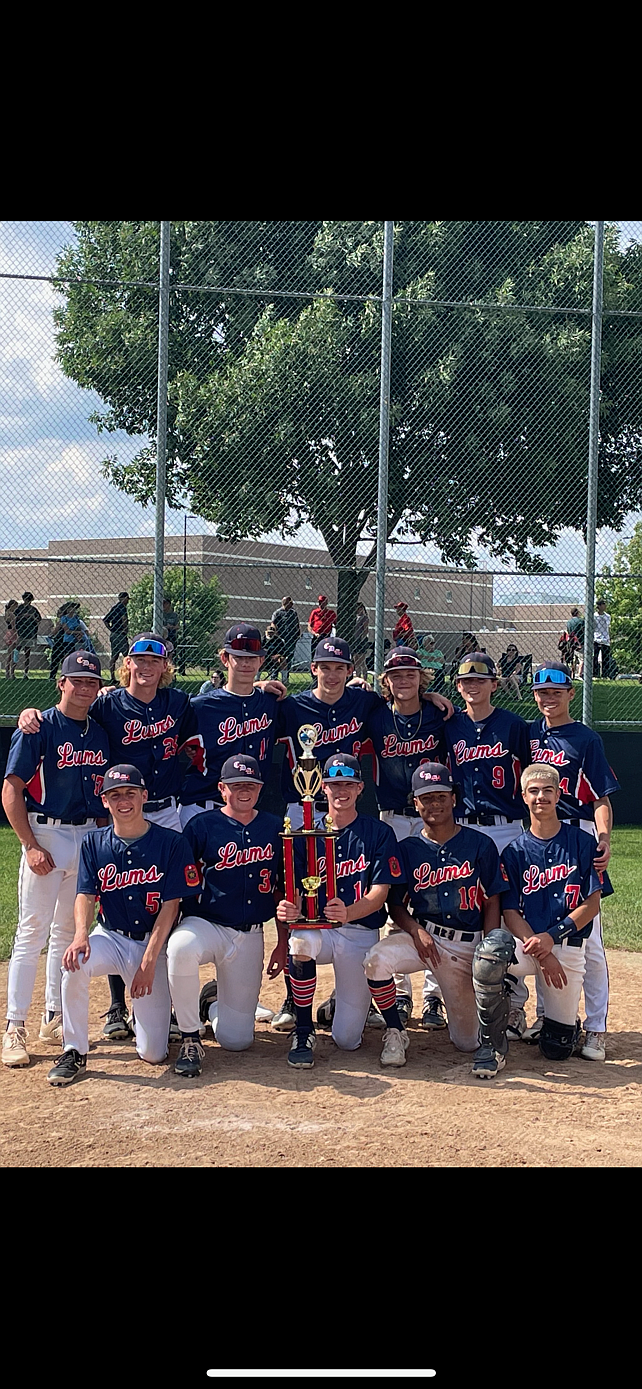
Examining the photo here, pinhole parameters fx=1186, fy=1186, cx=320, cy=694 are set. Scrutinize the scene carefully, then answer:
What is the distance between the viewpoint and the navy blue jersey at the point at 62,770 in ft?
17.3

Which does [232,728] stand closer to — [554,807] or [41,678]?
[554,807]

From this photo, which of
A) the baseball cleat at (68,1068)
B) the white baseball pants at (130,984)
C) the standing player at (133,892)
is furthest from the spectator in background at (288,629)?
the baseball cleat at (68,1068)

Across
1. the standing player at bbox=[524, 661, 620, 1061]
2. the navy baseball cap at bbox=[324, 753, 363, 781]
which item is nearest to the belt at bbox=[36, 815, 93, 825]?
the navy baseball cap at bbox=[324, 753, 363, 781]

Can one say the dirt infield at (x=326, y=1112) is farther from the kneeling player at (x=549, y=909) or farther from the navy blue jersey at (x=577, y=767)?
the navy blue jersey at (x=577, y=767)

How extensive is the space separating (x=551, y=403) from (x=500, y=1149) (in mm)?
10041

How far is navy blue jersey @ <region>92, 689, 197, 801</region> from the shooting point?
5.44 m

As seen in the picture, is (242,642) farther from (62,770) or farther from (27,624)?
(27,624)

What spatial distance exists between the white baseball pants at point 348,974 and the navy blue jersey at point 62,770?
1202mm

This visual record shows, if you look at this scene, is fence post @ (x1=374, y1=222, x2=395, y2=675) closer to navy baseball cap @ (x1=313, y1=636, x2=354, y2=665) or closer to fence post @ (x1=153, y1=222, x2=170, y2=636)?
fence post @ (x1=153, y1=222, x2=170, y2=636)

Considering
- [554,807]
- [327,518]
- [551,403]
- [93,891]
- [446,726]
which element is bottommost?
[93,891]

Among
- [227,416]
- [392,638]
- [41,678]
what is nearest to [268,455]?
[227,416]

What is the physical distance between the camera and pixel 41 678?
11.1 metres

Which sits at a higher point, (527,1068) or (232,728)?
(232,728)

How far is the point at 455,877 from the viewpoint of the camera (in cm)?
522
